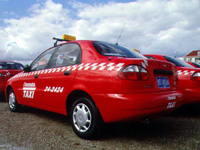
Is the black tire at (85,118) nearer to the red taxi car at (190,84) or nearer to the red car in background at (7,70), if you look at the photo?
the red taxi car at (190,84)

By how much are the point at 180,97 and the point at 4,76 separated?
5.52m

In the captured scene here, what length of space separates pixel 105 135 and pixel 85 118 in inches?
17.4

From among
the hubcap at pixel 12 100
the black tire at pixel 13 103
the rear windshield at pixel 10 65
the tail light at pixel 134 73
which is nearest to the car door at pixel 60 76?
the tail light at pixel 134 73

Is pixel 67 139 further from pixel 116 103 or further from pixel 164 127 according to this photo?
pixel 164 127

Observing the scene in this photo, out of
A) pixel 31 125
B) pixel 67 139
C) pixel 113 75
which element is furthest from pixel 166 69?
pixel 31 125

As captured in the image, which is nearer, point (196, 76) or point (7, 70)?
point (196, 76)

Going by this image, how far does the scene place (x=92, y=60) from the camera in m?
2.91

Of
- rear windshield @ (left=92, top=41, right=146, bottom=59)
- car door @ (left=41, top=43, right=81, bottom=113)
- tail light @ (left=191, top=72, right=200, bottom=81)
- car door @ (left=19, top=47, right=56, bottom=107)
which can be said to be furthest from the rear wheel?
tail light @ (left=191, top=72, right=200, bottom=81)

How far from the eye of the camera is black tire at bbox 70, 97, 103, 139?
106 inches

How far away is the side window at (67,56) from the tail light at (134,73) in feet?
2.92

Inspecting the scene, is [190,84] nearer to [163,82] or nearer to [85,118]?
[163,82]

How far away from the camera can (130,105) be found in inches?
93.7

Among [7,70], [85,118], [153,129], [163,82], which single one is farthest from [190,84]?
[7,70]

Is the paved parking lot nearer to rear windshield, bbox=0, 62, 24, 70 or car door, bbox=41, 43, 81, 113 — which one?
car door, bbox=41, 43, 81, 113
